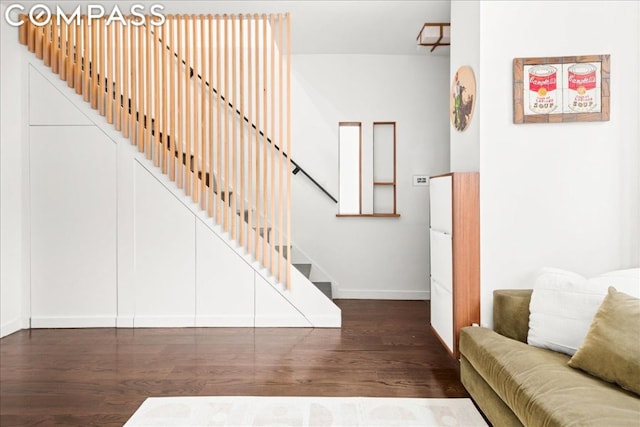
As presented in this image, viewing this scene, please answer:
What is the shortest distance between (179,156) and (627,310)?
335 cm

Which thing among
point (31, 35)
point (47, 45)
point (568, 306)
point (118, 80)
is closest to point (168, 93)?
point (118, 80)

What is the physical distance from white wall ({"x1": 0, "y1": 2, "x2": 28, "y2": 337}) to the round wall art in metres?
3.67

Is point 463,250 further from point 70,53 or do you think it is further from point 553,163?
→ point 70,53

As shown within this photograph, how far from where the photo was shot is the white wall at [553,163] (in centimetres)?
268

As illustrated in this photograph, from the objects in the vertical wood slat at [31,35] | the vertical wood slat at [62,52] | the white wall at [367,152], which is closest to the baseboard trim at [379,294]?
the white wall at [367,152]

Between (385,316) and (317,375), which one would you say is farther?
(385,316)

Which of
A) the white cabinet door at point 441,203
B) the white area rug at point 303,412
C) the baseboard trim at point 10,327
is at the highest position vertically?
the white cabinet door at point 441,203

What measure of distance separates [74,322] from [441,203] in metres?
3.31

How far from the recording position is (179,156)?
385cm

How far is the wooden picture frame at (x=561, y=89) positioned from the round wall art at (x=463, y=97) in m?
0.27

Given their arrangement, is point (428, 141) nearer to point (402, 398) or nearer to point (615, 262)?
point (615, 262)

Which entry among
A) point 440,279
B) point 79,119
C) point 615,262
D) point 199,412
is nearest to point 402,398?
point 440,279

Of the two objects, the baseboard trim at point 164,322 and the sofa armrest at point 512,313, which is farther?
the baseboard trim at point 164,322

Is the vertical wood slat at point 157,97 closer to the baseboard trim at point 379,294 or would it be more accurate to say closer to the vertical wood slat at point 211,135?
the vertical wood slat at point 211,135
